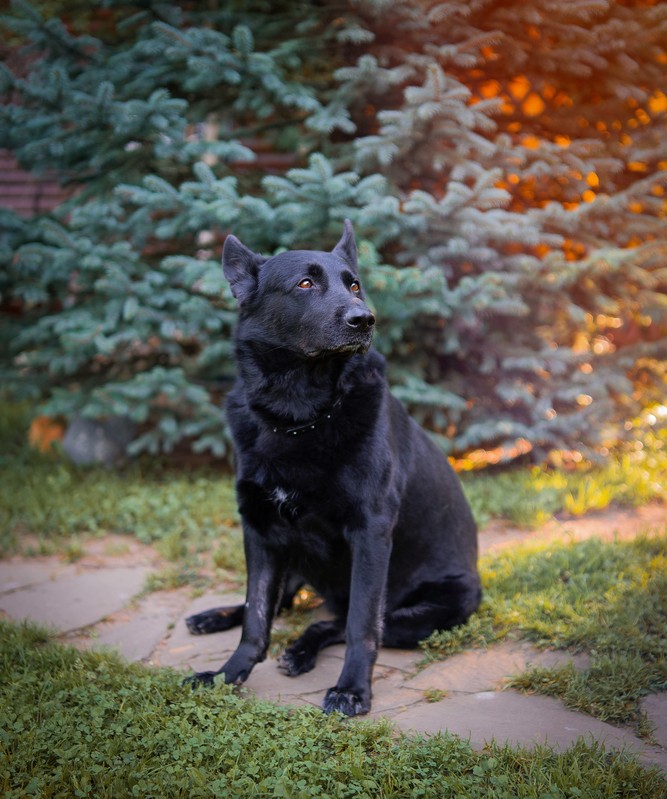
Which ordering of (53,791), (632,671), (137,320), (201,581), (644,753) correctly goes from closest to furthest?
(53,791)
(644,753)
(632,671)
(201,581)
(137,320)

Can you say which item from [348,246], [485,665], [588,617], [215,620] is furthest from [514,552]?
[348,246]

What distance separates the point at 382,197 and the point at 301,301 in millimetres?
2279

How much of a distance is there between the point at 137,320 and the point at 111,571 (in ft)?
5.68

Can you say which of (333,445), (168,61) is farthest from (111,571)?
(168,61)

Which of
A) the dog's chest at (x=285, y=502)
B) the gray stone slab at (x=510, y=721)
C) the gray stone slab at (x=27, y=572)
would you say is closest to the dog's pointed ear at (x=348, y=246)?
the dog's chest at (x=285, y=502)

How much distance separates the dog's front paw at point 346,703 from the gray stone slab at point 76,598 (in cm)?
134

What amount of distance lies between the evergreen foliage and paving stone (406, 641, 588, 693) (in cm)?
223

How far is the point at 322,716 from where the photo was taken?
7.52 ft

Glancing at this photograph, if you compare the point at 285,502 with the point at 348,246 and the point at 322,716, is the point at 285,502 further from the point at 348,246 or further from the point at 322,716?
the point at 348,246

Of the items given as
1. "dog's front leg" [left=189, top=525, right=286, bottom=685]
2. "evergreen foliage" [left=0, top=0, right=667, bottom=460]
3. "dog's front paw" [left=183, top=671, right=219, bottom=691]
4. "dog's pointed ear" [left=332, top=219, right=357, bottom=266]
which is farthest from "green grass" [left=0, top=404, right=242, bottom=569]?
"dog's pointed ear" [left=332, top=219, right=357, bottom=266]

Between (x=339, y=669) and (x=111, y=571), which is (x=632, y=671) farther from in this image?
(x=111, y=571)

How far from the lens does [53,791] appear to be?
189 cm

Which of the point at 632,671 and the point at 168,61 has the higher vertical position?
the point at 168,61

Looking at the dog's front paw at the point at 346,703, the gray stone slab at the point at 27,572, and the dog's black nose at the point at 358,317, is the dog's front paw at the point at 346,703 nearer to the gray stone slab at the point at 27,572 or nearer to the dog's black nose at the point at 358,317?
the dog's black nose at the point at 358,317
